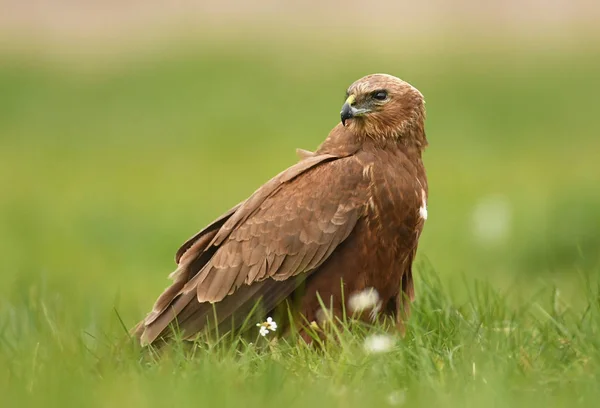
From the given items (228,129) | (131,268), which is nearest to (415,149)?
(131,268)

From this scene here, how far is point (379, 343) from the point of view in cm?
517

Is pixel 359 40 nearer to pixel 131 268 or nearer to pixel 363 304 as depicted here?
pixel 131 268

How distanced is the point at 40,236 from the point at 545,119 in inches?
296

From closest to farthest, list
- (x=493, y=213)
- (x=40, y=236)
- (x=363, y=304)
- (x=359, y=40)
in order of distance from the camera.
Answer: (x=363, y=304) → (x=493, y=213) → (x=40, y=236) → (x=359, y=40)

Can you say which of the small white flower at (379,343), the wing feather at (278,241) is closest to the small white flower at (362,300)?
the wing feather at (278,241)

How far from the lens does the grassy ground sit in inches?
188

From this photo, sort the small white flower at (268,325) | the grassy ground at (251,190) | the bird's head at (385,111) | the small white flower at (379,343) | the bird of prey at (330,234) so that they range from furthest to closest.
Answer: the bird's head at (385,111), the bird of prey at (330,234), the small white flower at (268,325), the small white flower at (379,343), the grassy ground at (251,190)

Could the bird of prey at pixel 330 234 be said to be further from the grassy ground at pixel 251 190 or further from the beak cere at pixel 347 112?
the grassy ground at pixel 251 190

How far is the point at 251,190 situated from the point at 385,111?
25.4 feet

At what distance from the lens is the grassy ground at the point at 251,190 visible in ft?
15.7

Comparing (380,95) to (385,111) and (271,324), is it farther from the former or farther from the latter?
(271,324)

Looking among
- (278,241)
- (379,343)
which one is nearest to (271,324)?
(278,241)

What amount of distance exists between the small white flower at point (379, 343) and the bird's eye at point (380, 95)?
50.3 inches

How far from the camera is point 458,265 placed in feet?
34.8
